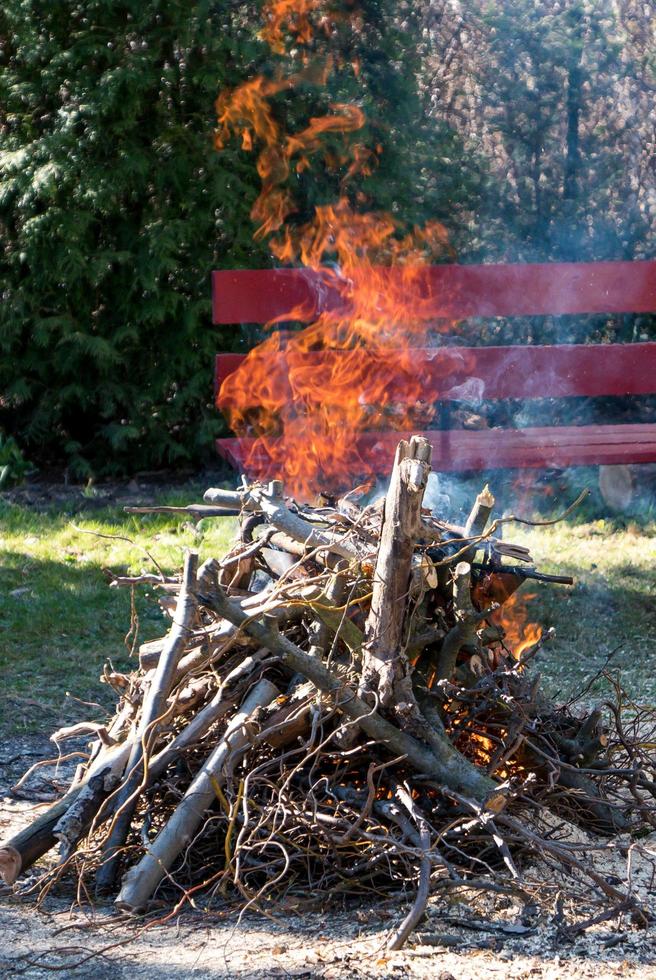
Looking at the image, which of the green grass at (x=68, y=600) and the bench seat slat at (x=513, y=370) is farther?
the bench seat slat at (x=513, y=370)

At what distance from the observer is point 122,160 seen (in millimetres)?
7414

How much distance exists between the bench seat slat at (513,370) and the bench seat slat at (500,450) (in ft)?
1.16

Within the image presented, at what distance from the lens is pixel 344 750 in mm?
3133

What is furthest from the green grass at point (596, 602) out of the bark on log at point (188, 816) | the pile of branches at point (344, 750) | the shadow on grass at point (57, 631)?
the bark on log at point (188, 816)

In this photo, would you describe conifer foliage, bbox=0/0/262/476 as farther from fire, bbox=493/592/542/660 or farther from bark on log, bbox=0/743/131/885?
bark on log, bbox=0/743/131/885

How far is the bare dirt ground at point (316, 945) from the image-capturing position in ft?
8.63

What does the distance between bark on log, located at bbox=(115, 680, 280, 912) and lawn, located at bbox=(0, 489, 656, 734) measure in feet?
4.87

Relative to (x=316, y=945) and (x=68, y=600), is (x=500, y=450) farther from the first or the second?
→ (x=316, y=945)

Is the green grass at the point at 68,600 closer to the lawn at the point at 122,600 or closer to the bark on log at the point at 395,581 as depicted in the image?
the lawn at the point at 122,600

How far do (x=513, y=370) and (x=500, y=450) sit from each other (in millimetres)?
830

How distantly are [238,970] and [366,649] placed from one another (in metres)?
0.84

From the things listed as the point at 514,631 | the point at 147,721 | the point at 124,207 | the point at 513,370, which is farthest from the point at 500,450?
the point at 147,721

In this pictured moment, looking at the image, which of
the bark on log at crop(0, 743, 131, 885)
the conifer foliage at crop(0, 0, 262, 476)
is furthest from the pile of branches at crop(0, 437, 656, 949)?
the conifer foliage at crop(0, 0, 262, 476)

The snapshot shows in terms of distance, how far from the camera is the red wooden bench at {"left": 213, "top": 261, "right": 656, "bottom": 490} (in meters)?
6.09
